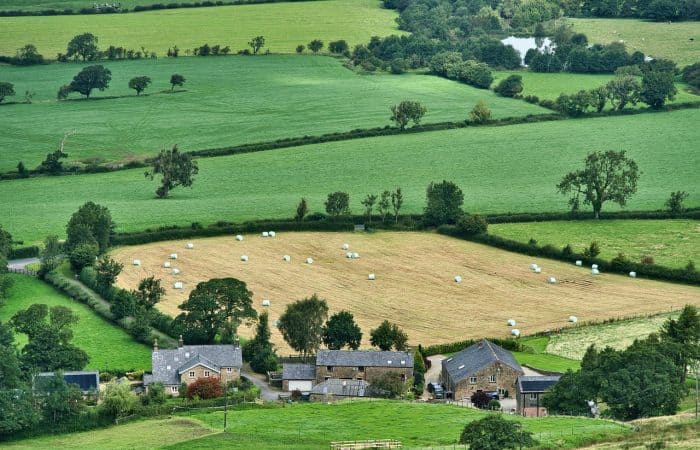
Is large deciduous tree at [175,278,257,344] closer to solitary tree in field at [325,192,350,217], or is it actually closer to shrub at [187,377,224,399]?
shrub at [187,377,224,399]

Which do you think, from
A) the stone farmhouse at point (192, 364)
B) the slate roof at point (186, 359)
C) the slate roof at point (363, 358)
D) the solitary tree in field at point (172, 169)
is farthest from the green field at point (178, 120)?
the slate roof at point (363, 358)

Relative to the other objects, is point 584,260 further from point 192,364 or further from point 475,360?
point 192,364

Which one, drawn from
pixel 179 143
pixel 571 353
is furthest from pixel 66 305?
pixel 179 143

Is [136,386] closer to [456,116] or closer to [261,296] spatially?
[261,296]

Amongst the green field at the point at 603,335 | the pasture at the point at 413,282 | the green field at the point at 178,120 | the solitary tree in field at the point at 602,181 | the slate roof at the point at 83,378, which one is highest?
the green field at the point at 178,120

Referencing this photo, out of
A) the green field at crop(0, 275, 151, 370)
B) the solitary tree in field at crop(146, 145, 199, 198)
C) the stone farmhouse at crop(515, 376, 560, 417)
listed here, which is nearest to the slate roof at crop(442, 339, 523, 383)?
the stone farmhouse at crop(515, 376, 560, 417)

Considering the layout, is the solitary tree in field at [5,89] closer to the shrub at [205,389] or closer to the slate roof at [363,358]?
the slate roof at [363,358]
